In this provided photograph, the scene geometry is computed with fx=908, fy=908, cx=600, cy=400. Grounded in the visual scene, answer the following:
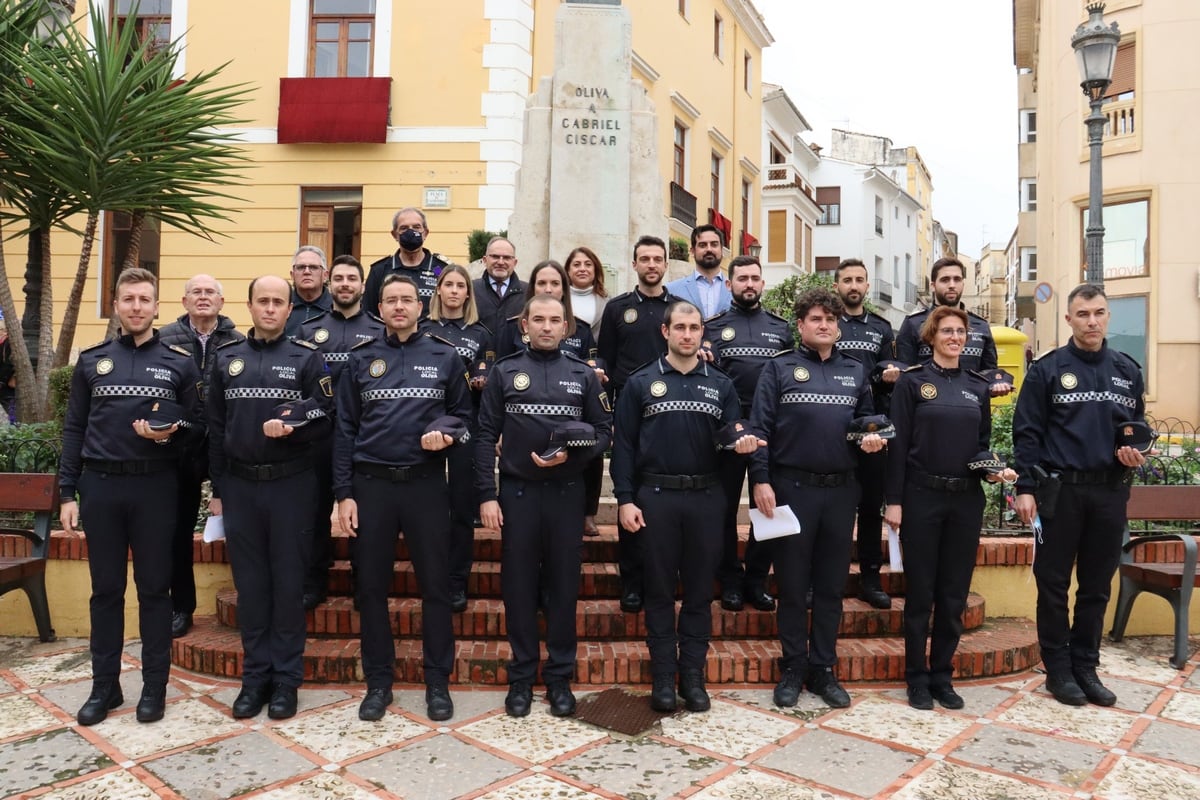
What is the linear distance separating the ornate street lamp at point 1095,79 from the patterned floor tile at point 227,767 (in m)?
8.36

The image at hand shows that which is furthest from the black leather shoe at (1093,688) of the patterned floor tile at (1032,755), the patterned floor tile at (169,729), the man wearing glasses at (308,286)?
the man wearing glasses at (308,286)

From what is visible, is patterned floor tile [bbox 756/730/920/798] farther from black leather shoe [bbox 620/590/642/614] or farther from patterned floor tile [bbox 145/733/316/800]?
patterned floor tile [bbox 145/733/316/800]

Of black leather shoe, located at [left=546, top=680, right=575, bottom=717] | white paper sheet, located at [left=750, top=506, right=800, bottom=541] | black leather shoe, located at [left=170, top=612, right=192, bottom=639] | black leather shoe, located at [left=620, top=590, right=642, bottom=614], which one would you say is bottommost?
black leather shoe, located at [left=546, top=680, right=575, bottom=717]

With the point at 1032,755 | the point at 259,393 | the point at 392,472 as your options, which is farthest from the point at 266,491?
the point at 1032,755

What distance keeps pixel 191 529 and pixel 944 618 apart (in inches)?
167

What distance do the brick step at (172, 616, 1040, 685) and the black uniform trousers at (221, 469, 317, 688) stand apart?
16.4 inches

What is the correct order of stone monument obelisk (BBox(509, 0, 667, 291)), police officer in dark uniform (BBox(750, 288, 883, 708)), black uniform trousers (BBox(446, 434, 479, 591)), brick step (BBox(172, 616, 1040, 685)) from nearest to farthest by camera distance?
police officer in dark uniform (BBox(750, 288, 883, 708))
brick step (BBox(172, 616, 1040, 685))
black uniform trousers (BBox(446, 434, 479, 591))
stone monument obelisk (BBox(509, 0, 667, 291))

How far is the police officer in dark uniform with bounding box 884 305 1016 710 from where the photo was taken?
4602mm

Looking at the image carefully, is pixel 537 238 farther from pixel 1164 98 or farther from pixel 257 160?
pixel 1164 98

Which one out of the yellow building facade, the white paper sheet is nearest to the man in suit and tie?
the white paper sheet

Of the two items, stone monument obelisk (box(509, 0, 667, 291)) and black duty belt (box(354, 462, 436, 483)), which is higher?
stone monument obelisk (box(509, 0, 667, 291))

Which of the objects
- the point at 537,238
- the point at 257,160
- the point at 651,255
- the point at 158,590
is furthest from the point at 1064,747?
the point at 257,160

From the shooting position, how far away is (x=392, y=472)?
4.32 m

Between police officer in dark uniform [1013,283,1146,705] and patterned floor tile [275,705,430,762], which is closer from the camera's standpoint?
patterned floor tile [275,705,430,762]
